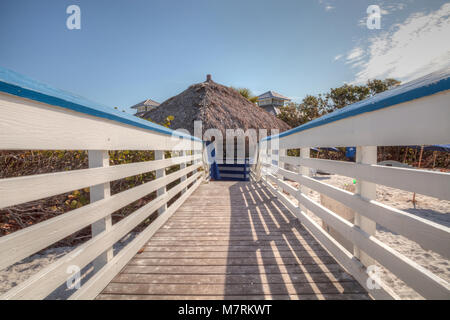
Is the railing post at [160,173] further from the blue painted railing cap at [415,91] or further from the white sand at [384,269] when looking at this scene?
the blue painted railing cap at [415,91]

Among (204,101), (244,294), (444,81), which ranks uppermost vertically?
(204,101)

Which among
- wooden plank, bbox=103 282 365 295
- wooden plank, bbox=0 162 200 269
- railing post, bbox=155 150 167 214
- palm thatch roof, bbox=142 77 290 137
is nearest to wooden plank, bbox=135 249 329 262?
wooden plank, bbox=103 282 365 295

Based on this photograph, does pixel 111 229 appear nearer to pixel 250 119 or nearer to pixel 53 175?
pixel 53 175

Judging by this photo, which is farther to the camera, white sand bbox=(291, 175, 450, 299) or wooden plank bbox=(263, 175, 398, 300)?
white sand bbox=(291, 175, 450, 299)

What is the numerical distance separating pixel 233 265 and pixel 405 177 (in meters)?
1.43

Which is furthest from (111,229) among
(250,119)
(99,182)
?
(250,119)

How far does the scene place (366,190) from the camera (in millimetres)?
1455

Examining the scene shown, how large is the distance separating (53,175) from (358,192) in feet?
6.32

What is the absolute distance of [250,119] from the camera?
11.9m

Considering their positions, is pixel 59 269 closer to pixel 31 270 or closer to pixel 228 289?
pixel 228 289

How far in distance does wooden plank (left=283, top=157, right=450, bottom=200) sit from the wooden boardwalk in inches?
32.5

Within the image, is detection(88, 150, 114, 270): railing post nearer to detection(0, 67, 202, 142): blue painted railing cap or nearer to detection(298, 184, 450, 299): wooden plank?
detection(0, 67, 202, 142): blue painted railing cap

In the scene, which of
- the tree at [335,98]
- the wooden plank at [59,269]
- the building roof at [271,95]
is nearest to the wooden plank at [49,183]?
the wooden plank at [59,269]

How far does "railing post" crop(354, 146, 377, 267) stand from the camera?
1425 millimetres
